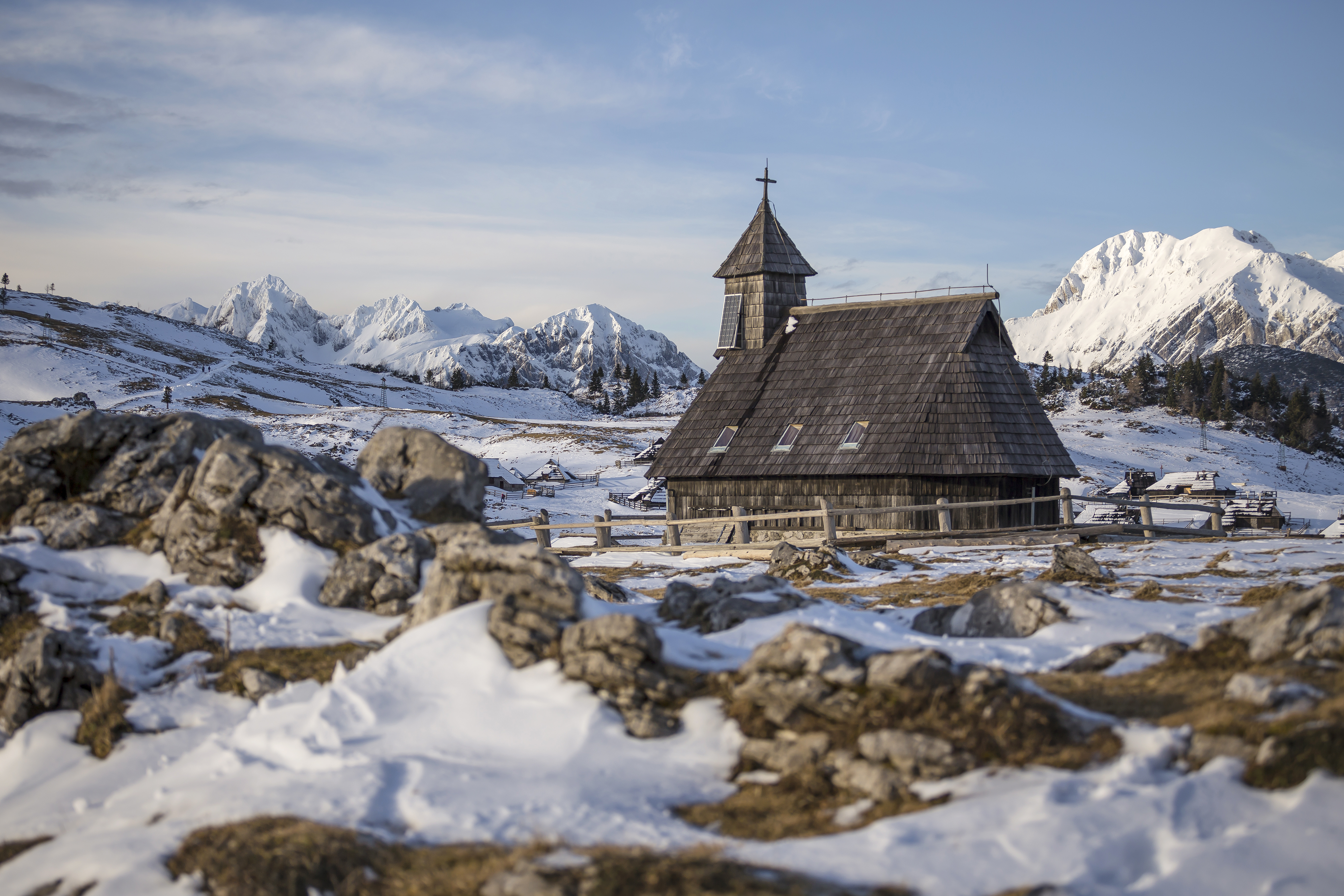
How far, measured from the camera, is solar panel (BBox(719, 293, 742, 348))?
35031 mm

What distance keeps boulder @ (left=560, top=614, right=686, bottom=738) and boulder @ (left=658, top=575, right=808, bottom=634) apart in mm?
2133

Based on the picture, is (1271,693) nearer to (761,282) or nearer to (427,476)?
(427,476)

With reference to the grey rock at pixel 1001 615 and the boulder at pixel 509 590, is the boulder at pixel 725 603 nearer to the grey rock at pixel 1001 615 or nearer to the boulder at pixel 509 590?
the grey rock at pixel 1001 615

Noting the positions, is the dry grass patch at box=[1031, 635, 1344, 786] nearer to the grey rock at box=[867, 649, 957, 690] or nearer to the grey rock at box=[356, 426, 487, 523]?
the grey rock at box=[867, 649, 957, 690]

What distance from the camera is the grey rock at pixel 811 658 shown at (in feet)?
28.3

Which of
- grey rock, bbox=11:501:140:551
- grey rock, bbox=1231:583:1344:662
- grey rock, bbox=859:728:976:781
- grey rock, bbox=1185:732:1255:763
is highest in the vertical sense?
grey rock, bbox=11:501:140:551

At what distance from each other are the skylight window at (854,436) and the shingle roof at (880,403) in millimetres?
149

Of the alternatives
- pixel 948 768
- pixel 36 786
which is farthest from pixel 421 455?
pixel 948 768

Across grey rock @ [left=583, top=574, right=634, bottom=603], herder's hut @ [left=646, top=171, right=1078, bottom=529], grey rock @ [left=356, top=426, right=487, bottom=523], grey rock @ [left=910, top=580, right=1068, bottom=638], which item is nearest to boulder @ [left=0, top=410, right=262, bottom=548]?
grey rock @ [left=356, top=426, right=487, bottom=523]

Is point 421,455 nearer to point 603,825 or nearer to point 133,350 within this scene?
point 603,825

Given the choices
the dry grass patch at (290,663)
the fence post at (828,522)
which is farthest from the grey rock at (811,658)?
the fence post at (828,522)

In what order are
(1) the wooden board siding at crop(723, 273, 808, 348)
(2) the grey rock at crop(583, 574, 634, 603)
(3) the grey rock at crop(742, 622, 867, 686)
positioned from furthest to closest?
(1) the wooden board siding at crop(723, 273, 808, 348), (2) the grey rock at crop(583, 574, 634, 603), (3) the grey rock at crop(742, 622, 867, 686)

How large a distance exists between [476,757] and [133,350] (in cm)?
14463

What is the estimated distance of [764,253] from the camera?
115 ft
